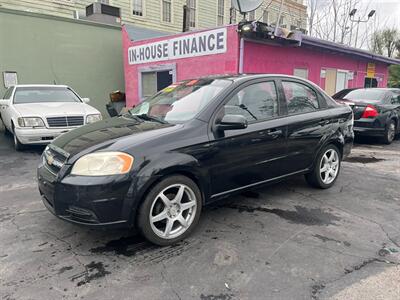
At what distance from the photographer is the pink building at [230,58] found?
8.79 m

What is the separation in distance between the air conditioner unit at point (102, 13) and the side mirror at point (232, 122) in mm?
12061

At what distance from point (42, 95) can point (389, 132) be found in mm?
8862

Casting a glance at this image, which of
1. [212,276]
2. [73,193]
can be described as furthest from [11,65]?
[212,276]

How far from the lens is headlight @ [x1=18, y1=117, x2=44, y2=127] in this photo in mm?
6777

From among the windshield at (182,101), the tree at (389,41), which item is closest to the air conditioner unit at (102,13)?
the windshield at (182,101)

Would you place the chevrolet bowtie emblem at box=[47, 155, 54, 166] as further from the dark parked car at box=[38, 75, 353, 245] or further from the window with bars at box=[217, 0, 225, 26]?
the window with bars at box=[217, 0, 225, 26]

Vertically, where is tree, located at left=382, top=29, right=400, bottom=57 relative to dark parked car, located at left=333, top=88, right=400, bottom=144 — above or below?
above

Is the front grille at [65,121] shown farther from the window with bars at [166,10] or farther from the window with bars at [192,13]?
the window with bars at [192,13]

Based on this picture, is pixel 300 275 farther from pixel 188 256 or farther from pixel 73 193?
pixel 73 193

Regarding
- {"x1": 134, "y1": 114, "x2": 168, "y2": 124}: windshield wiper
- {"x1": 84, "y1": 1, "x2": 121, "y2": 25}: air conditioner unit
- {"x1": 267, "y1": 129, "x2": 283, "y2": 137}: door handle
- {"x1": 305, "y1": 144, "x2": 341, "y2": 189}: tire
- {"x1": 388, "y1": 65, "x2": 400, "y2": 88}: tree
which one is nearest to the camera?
{"x1": 134, "y1": 114, "x2": 168, "y2": 124}: windshield wiper

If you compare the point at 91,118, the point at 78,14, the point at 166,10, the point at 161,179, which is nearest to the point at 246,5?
the point at 91,118

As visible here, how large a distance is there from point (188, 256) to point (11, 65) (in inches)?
414

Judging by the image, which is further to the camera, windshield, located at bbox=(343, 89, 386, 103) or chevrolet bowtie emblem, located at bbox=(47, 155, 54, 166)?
windshield, located at bbox=(343, 89, 386, 103)

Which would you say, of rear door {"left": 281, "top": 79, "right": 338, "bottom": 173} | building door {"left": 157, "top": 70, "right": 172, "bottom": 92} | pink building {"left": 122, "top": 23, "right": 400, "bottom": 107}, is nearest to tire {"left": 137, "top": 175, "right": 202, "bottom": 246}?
rear door {"left": 281, "top": 79, "right": 338, "bottom": 173}
